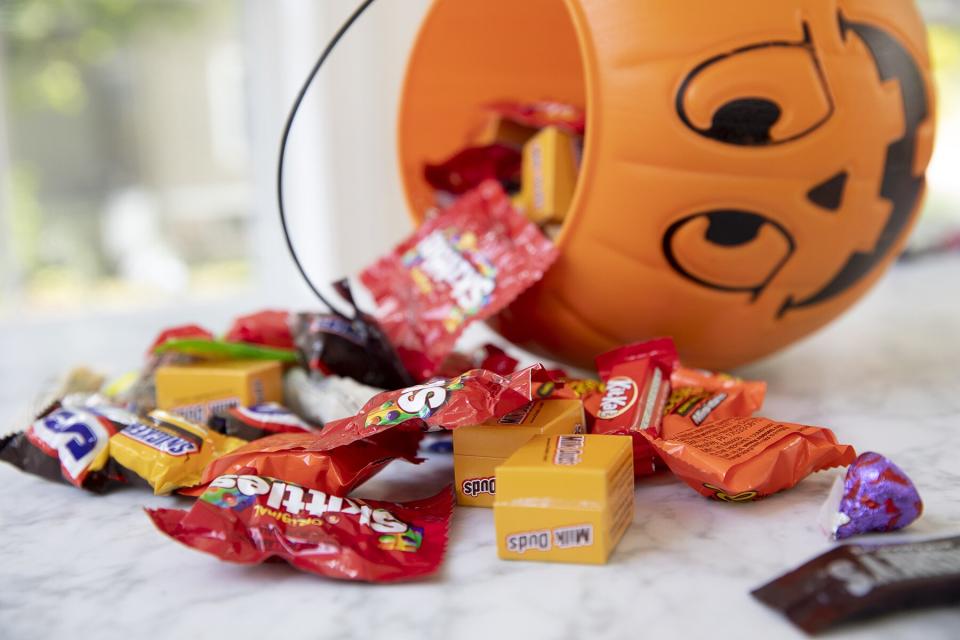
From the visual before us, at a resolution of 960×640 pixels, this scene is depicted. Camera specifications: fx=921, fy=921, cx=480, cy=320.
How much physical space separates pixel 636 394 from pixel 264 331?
0.54 meters

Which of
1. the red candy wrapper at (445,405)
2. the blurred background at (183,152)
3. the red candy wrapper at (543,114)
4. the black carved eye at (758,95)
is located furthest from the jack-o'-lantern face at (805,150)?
the blurred background at (183,152)

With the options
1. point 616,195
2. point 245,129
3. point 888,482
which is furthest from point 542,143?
point 245,129

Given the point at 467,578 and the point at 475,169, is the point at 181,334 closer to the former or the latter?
the point at 475,169

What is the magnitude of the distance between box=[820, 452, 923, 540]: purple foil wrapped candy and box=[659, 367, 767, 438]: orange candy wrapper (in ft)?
0.67

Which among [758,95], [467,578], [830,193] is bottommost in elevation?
[467,578]

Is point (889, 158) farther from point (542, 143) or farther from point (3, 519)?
point (3, 519)

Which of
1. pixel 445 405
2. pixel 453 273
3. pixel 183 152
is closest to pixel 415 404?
pixel 445 405

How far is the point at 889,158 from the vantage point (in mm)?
1051

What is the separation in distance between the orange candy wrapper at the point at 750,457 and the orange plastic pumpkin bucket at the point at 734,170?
10.3 inches

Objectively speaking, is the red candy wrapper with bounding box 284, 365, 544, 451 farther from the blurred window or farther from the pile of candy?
the blurred window

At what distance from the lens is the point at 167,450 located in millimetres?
902

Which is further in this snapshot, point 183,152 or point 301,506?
point 183,152

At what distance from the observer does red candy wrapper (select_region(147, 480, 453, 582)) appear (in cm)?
70

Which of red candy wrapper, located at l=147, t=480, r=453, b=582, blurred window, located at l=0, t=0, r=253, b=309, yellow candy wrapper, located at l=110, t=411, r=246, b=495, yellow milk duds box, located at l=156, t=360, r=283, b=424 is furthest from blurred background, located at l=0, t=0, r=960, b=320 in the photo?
red candy wrapper, located at l=147, t=480, r=453, b=582
